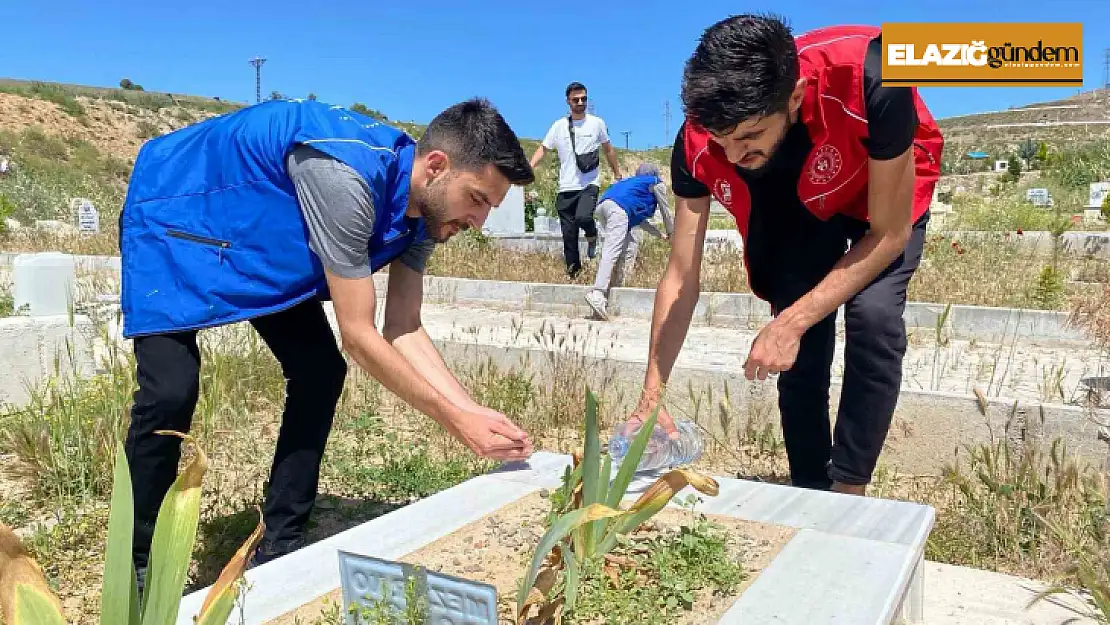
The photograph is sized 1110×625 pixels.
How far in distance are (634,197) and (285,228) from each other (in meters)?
5.49

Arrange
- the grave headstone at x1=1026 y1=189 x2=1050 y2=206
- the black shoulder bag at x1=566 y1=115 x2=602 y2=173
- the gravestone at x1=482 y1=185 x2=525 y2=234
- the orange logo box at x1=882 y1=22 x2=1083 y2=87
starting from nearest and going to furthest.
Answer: the orange logo box at x1=882 y1=22 x2=1083 y2=87, the black shoulder bag at x1=566 y1=115 x2=602 y2=173, the gravestone at x1=482 y1=185 x2=525 y2=234, the grave headstone at x1=1026 y1=189 x2=1050 y2=206

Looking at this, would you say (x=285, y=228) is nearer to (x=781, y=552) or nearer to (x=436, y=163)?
(x=436, y=163)

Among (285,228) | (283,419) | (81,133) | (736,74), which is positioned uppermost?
(81,133)

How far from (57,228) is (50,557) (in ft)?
43.3

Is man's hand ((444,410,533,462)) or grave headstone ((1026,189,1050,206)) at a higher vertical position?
grave headstone ((1026,189,1050,206))

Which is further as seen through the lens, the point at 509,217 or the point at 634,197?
the point at 509,217

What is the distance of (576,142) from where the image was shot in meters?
8.60

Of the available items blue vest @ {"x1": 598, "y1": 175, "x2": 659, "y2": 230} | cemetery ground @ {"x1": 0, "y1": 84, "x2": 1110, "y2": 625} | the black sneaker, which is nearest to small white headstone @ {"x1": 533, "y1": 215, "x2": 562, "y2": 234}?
blue vest @ {"x1": 598, "y1": 175, "x2": 659, "y2": 230}

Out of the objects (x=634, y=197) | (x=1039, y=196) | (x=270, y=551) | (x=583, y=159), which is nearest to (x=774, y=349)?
(x=270, y=551)

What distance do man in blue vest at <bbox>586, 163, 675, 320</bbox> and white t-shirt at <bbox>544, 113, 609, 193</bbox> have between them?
0.58 meters

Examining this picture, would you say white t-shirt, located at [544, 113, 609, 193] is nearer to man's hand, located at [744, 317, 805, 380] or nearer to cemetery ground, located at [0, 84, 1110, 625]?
cemetery ground, located at [0, 84, 1110, 625]

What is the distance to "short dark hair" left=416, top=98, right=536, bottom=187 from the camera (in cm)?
235

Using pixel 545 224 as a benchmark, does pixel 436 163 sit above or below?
below

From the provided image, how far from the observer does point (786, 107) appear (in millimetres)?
2297
